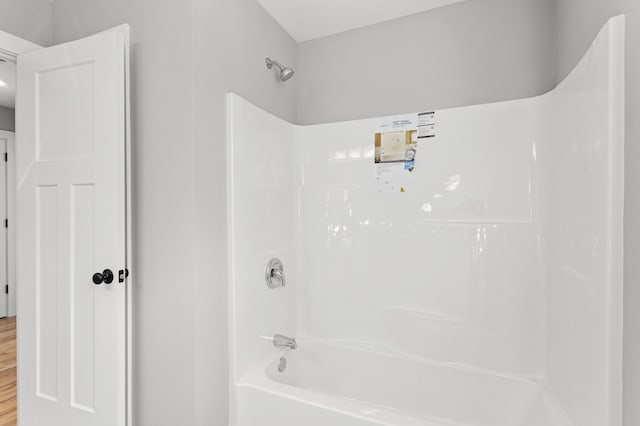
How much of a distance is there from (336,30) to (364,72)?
0.33 metres

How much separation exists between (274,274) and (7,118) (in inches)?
167

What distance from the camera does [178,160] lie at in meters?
1.40

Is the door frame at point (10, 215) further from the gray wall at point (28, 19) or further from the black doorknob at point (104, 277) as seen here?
the black doorknob at point (104, 277)

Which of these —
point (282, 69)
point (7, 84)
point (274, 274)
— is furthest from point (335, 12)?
point (7, 84)

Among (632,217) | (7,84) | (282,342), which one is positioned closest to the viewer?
(632,217)

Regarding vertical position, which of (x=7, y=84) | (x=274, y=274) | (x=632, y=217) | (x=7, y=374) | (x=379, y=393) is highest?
(x=7, y=84)

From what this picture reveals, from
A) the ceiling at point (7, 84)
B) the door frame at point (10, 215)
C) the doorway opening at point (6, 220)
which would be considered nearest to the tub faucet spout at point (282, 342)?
the ceiling at point (7, 84)

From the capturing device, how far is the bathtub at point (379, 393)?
53.7 inches

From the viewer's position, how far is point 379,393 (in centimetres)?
184

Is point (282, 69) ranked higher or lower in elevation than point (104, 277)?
higher

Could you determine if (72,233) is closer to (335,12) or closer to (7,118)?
(335,12)

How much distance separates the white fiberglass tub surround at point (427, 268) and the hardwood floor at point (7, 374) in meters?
1.82

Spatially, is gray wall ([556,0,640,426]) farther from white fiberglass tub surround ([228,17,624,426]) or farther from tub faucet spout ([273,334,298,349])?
tub faucet spout ([273,334,298,349])

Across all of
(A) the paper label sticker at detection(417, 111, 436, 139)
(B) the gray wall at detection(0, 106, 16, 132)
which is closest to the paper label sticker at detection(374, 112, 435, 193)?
(A) the paper label sticker at detection(417, 111, 436, 139)
